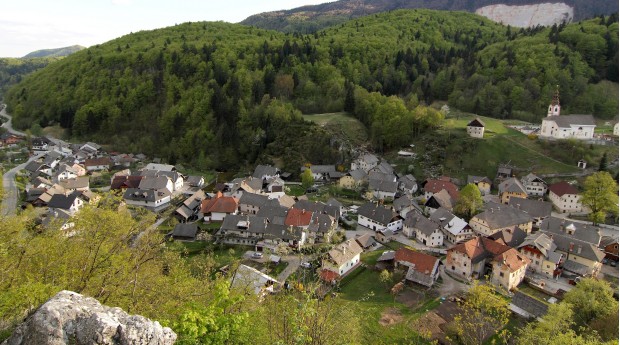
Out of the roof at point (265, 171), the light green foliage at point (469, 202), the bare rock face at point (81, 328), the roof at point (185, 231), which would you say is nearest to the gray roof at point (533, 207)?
the light green foliage at point (469, 202)

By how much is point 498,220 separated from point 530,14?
146344 mm

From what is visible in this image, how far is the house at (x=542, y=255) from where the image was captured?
99.2 feet

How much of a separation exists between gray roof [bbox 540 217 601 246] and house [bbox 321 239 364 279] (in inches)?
678

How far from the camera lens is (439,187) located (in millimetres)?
46000

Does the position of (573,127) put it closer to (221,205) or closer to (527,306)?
(527,306)

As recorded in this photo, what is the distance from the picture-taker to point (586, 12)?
137m

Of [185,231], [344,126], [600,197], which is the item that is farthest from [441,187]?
[185,231]

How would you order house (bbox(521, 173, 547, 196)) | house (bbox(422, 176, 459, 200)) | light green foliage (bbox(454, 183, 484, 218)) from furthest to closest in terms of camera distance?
1. house (bbox(521, 173, 547, 196))
2. house (bbox(422, 176, 459, 200))
3. light green foliage (bbox(454, 183, 484, 218))

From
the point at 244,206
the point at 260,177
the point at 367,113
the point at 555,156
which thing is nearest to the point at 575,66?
the point at 555,156

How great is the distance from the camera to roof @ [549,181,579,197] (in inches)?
1650

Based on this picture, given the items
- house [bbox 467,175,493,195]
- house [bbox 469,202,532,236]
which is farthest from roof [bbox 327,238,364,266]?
house [bbox 467,175,493,195]

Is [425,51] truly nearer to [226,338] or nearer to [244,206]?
[244,206]

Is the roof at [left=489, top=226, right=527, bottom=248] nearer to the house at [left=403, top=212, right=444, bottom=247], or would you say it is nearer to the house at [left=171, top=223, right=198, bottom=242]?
the house at [left=403, top=212, right=444, bottom=247]

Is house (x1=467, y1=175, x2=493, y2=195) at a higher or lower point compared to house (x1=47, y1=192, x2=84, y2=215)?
lower
